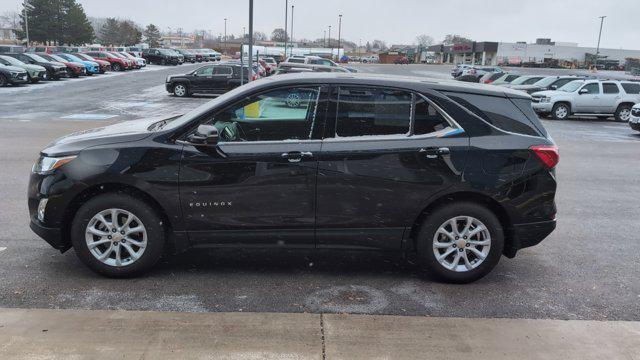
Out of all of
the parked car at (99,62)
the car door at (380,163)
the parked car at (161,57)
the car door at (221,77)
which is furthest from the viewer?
the parked car at (161,57)

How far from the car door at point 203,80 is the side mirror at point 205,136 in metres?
21.5

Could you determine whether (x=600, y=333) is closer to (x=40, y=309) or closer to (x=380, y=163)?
(x=380, y=163)

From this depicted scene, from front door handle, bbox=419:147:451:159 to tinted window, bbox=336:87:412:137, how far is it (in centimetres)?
23

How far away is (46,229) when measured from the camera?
4.48 m

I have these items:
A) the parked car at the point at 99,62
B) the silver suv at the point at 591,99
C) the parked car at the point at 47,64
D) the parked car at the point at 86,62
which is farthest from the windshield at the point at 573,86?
the parked car at the point at 99,62

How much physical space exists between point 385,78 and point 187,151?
71.1 inches

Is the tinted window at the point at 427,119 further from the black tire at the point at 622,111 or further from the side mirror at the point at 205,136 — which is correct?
the black tire at the point at 622,111

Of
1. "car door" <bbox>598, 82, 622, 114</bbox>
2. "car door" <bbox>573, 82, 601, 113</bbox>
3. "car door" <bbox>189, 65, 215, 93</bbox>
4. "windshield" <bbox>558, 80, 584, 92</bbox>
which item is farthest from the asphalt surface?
"car door" <bbox>189, 65, 215, 93</bbox>

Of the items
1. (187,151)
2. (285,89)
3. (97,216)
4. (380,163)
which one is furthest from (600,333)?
(97,216)

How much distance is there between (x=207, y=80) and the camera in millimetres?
25016

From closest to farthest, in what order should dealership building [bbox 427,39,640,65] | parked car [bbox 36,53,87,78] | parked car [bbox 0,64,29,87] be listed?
parked car [bbox 0,64,29,87] < parked car [bbox 36,53,87,78] < dealership building [bbox 427,39,640,65]

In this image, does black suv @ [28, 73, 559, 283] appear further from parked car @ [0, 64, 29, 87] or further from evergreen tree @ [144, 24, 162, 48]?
evergreen tree @ [144, 24, 162, 48]

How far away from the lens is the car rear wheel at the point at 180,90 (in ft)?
82.4

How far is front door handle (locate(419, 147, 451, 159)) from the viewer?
14.6 feet
